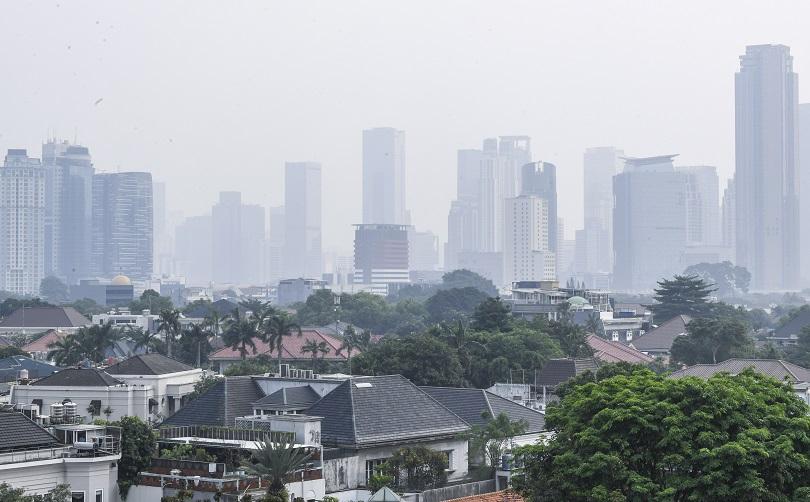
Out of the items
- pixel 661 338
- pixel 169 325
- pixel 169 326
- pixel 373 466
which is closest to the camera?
pixel 373 466

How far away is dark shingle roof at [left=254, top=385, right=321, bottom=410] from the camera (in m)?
41.6

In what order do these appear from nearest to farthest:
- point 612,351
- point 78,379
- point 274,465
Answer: point 274,465
point 78,379
point 612,351

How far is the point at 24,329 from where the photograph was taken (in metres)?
120

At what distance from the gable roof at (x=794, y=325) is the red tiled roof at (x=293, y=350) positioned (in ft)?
136

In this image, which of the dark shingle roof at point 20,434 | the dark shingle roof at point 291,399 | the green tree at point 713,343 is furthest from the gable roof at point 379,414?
the green tree at point 713,343

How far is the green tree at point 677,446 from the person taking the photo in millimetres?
28500

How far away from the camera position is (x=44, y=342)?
102 meters

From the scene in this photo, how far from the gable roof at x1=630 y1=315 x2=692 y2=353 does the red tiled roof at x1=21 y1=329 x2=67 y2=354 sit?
1633 inches

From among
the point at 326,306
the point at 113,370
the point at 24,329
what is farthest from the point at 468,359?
the point at 326,306

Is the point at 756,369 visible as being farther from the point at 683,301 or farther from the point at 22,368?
the point at 683,301

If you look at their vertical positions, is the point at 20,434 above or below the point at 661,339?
above

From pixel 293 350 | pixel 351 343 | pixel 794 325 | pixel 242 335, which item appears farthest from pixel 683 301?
pixel 242 335

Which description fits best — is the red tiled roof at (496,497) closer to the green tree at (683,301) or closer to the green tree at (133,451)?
the green tree at (133,451)

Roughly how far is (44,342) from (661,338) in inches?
1772
